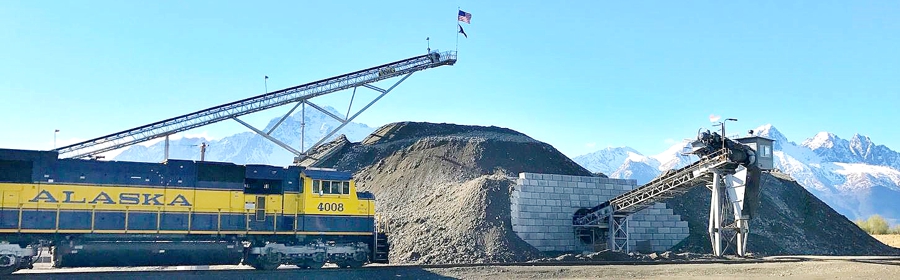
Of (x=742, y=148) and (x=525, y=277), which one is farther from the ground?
(x=742, y=148)

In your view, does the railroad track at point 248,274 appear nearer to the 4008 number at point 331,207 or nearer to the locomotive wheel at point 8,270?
the locomotive wheel at point 8,270

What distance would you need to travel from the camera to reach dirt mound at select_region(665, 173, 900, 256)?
3812 centimetres

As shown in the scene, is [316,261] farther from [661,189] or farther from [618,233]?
[618,233]

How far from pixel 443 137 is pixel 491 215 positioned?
41.8 feet

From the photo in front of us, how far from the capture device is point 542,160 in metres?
44.2

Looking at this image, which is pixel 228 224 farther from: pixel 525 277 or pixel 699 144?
pixel 699 144

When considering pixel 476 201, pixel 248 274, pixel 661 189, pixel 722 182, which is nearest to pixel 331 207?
pixel 248 274

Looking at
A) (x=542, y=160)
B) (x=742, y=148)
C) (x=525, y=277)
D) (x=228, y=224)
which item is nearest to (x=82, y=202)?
(x=228, y=224)

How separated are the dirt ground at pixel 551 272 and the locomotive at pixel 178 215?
66 centimetres

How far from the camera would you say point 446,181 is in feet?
131

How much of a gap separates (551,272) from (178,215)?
478 inches

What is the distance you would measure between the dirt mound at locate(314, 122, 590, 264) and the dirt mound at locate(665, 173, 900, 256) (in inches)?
294

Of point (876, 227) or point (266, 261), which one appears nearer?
point (266, 261)

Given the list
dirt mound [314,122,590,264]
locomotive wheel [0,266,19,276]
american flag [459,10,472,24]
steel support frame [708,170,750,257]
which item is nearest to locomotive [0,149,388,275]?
locomotive wheel [0,266,19,276]
